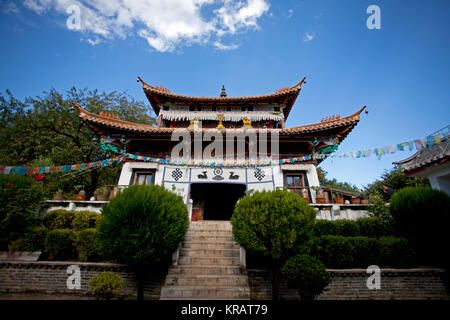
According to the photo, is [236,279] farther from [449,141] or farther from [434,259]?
[449,141]

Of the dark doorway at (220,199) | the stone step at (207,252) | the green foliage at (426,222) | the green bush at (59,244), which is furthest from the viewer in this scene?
the dark doorway at (220,199)

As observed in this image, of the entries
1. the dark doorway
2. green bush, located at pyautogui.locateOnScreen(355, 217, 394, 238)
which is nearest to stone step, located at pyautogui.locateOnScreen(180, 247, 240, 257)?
green bush, located at pyautogui.locateOnScreen(355, 217, 394, 238)

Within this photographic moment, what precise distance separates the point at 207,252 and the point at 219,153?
20.3ft

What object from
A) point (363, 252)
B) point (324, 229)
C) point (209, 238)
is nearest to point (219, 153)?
point (209, 238)

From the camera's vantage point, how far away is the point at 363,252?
654cm

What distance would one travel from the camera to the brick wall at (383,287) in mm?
6141

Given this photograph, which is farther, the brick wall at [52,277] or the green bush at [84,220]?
the green bush at [84,220]

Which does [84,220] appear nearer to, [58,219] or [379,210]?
[58,219]

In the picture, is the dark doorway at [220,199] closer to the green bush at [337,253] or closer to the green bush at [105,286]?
the green bush at [337,253]

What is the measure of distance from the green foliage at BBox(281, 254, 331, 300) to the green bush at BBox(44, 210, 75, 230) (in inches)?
314

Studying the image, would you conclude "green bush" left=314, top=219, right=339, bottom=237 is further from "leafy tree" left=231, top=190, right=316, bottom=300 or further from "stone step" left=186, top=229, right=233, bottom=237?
"stone step" left=186, top=229, right=233, bottom=237

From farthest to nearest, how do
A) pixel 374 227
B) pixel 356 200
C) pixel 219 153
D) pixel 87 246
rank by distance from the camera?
pixel 219 153 → pixel 356 200 → pixel 374 227 → pixel 87 246

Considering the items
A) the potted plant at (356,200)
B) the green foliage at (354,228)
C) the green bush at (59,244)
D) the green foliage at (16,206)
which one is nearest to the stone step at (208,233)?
the green foliage at (354,228)

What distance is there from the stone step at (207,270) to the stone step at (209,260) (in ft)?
0.81
